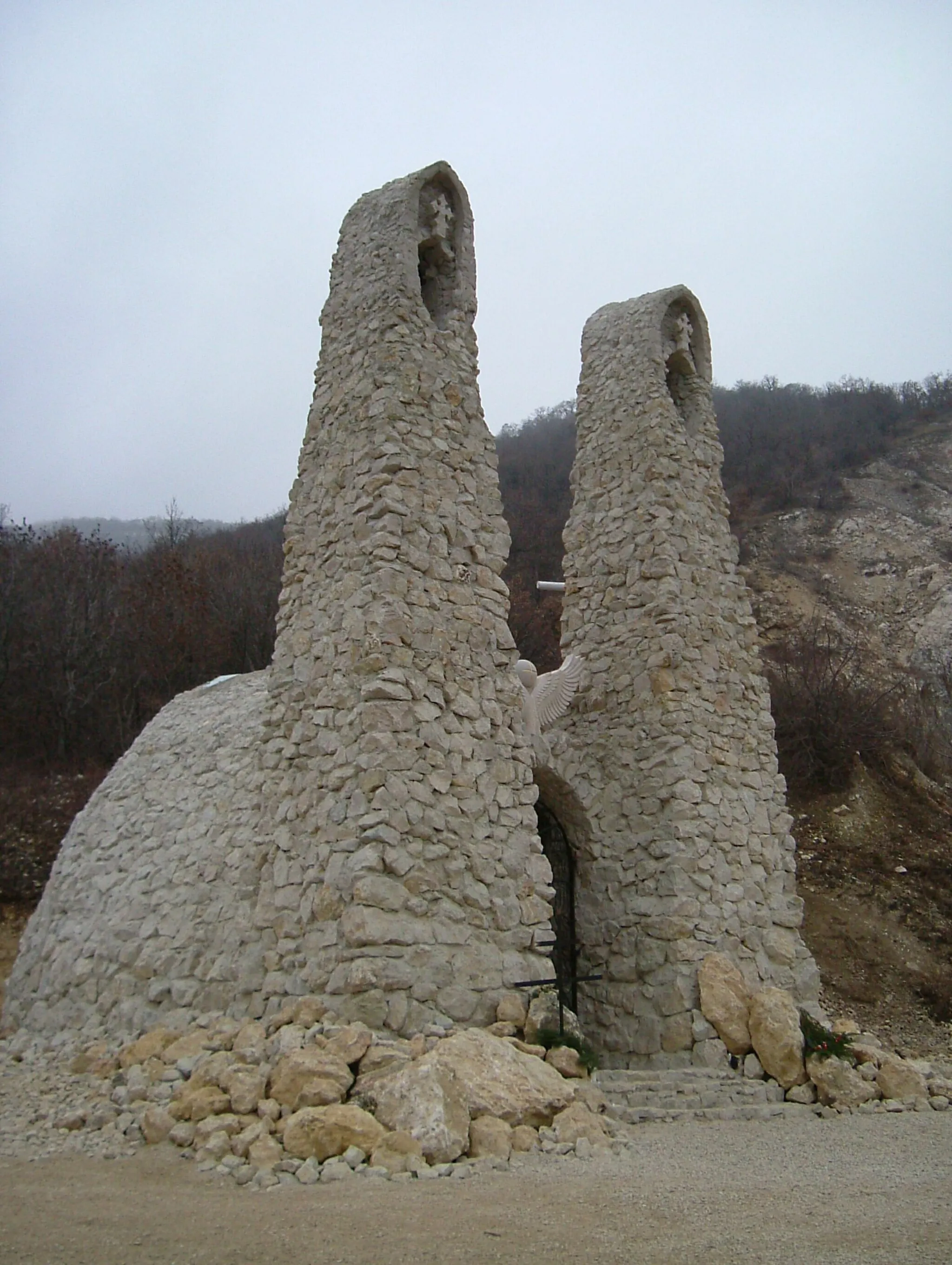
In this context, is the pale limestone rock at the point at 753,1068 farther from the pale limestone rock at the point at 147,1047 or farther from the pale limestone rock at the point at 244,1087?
the pale limestone rock at the point at 147,1047

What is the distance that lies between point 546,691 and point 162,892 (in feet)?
12.2

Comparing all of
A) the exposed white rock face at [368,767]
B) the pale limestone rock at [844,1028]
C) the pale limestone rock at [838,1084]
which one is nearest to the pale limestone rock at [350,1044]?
the exposed white rock face at [368,767]

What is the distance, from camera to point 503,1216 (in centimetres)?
415

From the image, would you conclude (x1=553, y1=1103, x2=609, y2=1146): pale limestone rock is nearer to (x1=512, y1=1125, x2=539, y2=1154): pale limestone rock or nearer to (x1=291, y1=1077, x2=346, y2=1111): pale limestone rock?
(x1=512, y1=1125, x2=539, y2=1154): pale limestone rock

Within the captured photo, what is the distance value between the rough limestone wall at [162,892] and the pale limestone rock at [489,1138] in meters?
1.76

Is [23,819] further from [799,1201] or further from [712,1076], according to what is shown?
[799,1201]

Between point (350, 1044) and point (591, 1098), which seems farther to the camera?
point (591, 1098)

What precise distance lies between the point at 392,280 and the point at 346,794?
4.02 m

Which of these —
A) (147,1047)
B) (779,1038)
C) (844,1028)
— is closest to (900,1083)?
(779,1038)

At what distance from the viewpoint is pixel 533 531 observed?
26.8 meters

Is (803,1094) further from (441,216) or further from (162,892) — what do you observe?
(441,216)

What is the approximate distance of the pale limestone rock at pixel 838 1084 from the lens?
7074 millimetres

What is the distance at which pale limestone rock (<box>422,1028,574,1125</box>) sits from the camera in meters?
5.33

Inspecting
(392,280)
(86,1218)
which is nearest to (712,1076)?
(86,1218)
